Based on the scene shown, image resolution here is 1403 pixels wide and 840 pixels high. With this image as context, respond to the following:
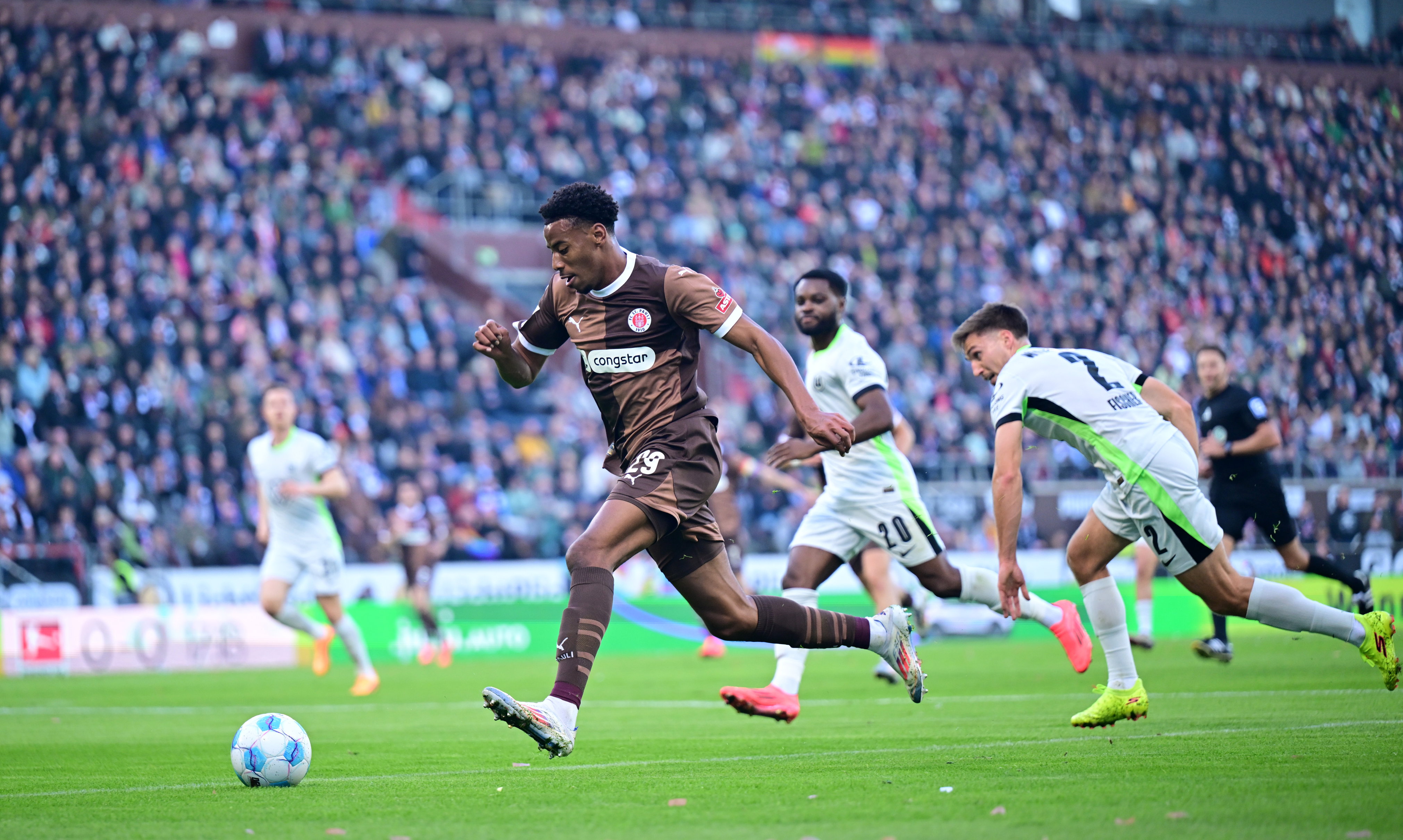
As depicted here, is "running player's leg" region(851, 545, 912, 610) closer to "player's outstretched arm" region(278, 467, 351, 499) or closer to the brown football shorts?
"player's outstretched arm" region(278, 467, 351, 499)

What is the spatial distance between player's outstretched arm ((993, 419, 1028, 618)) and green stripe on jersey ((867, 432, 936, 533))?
2.44 meters

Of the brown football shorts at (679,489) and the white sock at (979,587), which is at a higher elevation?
the brown football shorts at (679,489)

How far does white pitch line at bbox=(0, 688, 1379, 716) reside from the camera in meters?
9.87

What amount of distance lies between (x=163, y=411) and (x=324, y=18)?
1284 cm

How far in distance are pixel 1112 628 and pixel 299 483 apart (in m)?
8.12

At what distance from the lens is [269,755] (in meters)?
6.28

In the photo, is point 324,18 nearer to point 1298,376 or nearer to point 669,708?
point 1298,376

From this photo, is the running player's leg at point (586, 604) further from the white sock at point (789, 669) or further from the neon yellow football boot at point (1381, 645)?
the neon yellow football boot at point (1381, 645)

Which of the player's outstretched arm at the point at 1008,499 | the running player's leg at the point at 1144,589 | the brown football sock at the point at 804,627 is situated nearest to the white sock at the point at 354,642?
the running player's leg at the point at 1144,589

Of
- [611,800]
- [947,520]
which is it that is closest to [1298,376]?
[947,520]

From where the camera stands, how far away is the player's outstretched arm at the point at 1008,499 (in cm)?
711

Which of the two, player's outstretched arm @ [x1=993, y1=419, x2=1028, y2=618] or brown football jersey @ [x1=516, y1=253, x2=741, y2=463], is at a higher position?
brown football jersey @ [x1=516, y1=253, x2=741, y2=463]

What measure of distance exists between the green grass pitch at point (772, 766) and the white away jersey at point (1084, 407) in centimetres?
145

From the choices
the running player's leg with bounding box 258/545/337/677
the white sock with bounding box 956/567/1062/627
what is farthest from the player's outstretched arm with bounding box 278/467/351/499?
the white sock with bounding box 956/567/1062/627
